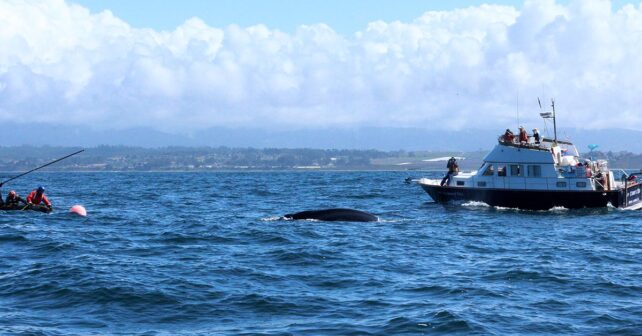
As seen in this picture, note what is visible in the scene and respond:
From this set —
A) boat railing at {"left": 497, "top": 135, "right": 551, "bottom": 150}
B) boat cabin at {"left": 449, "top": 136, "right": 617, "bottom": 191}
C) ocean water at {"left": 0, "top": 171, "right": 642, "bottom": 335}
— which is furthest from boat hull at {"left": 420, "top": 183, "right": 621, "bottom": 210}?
ocean water at {"left": 0, "top": 171, "right": 642, "bottom": 335}

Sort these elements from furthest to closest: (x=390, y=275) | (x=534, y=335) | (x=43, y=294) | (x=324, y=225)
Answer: (x=324, y=225) → (x=390, y=275) → (x=43, y=294) → (x=534, y=335)

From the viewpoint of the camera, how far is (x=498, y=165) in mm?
51062

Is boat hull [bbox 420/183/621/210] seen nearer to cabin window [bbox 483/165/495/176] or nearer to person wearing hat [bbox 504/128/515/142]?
cabin window [bbox 483/165/495/176]

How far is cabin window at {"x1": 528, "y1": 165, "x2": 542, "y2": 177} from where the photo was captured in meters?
49.6

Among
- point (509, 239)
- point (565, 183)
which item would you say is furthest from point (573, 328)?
point (565, 183)

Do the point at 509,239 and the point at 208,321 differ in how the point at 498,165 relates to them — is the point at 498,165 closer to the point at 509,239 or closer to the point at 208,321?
the point at 509,239

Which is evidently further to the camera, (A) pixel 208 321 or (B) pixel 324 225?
(B) pixel 324 225

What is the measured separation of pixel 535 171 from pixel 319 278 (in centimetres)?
2835

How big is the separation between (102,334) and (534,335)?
8.67 meters

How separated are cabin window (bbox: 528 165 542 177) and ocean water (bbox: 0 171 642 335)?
8.52 metres

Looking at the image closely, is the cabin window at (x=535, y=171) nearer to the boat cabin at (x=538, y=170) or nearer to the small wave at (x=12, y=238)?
the boat cabin at (x=538, y=170)

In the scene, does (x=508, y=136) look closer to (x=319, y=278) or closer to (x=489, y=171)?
(x=489, y=171)

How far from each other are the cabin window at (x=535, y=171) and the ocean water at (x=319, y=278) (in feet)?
28.0

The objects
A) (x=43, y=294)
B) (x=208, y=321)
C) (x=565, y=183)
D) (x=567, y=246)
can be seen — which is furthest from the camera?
(x=565, y=183)
